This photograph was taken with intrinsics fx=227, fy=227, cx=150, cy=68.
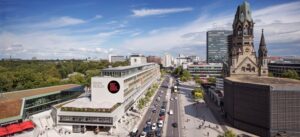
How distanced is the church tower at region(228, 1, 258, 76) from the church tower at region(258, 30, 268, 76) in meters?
2.28

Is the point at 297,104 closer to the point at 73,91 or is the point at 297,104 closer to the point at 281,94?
the point at 281,94

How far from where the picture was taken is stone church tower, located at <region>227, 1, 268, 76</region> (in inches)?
2990

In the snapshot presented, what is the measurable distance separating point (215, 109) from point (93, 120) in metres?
42.9

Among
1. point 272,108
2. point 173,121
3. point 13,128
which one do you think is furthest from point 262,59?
point 13,128

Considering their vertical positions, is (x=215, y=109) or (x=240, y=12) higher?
(x=240, y=12)

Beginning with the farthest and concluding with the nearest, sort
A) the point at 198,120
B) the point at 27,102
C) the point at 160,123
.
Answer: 1. the point at 198,120
2. the point at 27,102
3. the point at 160,123

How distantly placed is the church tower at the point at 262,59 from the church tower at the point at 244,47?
2.28 m

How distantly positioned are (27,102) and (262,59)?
7519 cm

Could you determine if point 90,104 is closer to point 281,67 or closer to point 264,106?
point 264,106

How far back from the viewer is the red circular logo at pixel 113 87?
205 feet

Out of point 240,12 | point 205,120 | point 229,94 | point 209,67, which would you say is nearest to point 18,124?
point 205,120

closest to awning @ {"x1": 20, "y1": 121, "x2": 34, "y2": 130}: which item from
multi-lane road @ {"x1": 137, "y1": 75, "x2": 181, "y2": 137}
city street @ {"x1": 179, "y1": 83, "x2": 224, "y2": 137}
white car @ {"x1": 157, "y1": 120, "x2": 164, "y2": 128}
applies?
multi-lane road @ {"x1": 137, "y1": 75, "x2": 181, "y2": 137}

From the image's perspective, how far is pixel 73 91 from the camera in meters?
84.8

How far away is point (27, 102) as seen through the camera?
63312 millimetres
